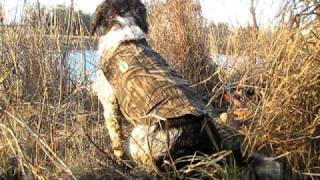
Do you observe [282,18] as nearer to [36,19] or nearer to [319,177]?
[319,177]

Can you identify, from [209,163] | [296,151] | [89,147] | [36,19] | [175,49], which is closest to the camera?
[209,163]

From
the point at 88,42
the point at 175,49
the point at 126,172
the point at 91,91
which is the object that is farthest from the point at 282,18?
the point at 175,49

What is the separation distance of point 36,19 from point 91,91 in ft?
2.95

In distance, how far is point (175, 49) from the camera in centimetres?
711

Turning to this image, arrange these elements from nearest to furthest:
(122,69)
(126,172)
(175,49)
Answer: (126,172)
(122,69)
(175,49)

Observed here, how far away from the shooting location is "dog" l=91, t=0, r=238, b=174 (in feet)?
10.8

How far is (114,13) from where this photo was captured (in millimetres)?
4406

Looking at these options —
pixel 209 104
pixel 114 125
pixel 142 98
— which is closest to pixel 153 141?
pixel 142 98

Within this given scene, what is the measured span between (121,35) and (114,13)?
0.29 m

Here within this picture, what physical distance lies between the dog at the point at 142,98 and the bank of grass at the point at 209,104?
0.15 metres

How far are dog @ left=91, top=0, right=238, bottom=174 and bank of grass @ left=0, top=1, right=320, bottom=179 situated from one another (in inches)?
6.0

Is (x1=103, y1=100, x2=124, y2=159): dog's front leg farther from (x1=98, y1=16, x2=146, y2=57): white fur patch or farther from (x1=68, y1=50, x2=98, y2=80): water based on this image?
(x1=98, y1=16, x2=146, y2=57): white fur patch

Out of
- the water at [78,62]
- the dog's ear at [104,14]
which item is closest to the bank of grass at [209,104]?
the water at [78,62]

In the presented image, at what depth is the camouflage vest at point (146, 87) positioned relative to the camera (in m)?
3.36
